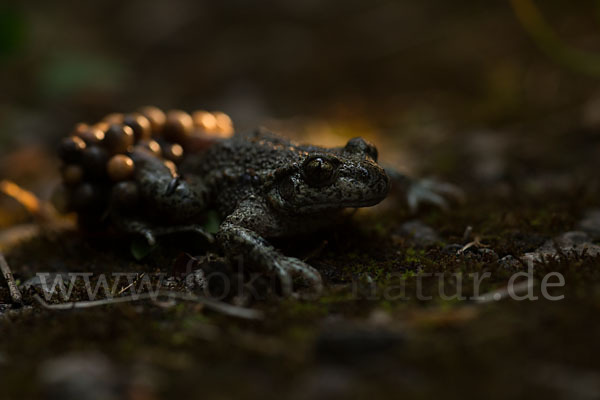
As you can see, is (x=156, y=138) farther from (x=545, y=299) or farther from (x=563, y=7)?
(x=563, y=7)

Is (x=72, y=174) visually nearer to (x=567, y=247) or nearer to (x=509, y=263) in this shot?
(x=509, y=263)

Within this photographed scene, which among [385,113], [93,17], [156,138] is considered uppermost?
[93,17]

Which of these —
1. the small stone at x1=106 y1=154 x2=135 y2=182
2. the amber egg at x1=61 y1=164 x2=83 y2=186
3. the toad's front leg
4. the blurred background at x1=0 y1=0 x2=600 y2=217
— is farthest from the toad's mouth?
the blurred background at x1=0 y1=0 x2=600 y2=217

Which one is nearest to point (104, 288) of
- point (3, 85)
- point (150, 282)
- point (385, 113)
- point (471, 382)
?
point (150, 282)

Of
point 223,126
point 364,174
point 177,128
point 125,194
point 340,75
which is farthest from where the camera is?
point 340,75

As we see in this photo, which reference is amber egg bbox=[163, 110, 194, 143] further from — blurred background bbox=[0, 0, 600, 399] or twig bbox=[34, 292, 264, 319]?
twig bbox=[34, 292, 264, 319]

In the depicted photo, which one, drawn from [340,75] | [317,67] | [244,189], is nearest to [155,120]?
[244,189]

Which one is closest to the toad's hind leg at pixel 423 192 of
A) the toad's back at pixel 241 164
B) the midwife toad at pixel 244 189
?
the midwife toad at pixel 244 189
